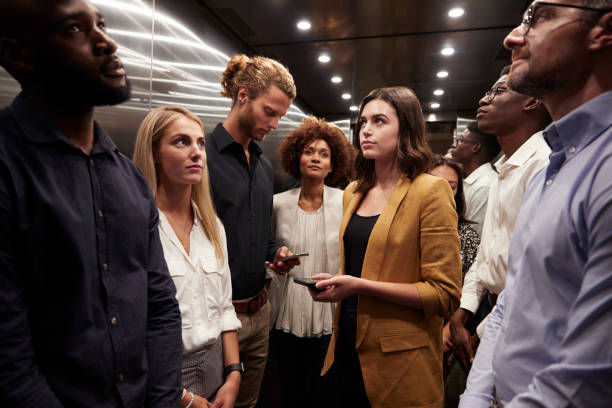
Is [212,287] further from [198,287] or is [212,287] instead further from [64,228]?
[64,228]

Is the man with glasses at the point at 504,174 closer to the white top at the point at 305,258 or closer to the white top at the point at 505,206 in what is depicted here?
the white top at the point at 505,206

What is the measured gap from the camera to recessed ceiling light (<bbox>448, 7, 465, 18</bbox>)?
3432mm

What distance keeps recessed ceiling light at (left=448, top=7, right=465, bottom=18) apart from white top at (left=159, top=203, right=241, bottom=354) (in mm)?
3239

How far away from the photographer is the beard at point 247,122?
2.48 m

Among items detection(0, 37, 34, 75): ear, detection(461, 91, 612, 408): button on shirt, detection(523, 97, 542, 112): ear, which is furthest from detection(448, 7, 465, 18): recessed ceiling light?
detection(0, 37, 34, 75): ear

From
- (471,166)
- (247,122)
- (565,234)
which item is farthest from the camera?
(471,166)

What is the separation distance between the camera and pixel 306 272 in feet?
9.20

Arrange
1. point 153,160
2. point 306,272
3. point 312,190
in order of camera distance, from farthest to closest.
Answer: point 312,190 → point 306,272 → point 153,160

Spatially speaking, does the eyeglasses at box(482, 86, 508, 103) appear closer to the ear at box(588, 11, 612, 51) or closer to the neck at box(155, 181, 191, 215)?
the ear at box(588, 11, 612, 51)

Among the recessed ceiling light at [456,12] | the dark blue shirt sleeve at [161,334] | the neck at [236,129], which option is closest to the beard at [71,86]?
the dark blue shirt sleeve at [161,334]

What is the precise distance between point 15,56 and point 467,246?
300 cm

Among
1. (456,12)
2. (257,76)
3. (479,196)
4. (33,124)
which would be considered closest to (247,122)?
(257,76)

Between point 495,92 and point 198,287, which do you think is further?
point 495,92

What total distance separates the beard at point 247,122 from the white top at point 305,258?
804 mm
